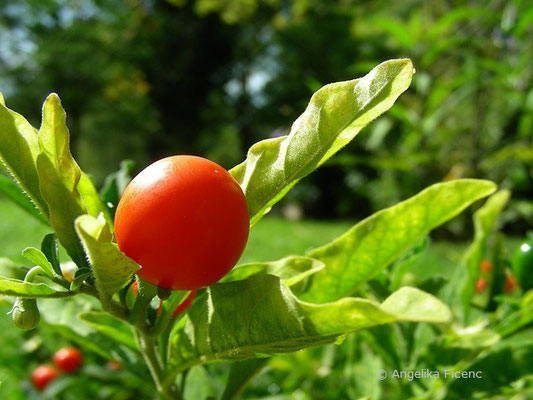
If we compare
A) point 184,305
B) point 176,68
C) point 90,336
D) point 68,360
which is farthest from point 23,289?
point 176,68

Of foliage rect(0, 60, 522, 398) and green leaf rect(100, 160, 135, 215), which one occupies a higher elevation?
green leaf rect(100, 160, 135, 215)

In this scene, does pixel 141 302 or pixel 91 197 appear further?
pixel 91 197

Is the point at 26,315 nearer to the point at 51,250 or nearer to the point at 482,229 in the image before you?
the point at 51,250

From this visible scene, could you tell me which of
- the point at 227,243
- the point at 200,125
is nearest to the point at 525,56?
the point at 227,243

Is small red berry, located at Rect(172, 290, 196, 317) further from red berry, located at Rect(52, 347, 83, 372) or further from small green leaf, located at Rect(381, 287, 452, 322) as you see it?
red berry, located at Rect(52, 347, 83, 372)

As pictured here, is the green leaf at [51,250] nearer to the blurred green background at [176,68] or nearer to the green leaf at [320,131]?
the green leaf at [320,131]

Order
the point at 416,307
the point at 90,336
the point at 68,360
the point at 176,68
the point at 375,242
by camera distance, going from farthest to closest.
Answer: the point at 176,68, the point at 68,360, the point at 90,336, the point at 375,242, the point at 416,307

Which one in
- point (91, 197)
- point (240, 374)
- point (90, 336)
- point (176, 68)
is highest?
point (176, 68)

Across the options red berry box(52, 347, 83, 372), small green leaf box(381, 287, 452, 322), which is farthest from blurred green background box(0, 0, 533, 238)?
small green leaf box(381, 287, 452, 322)
